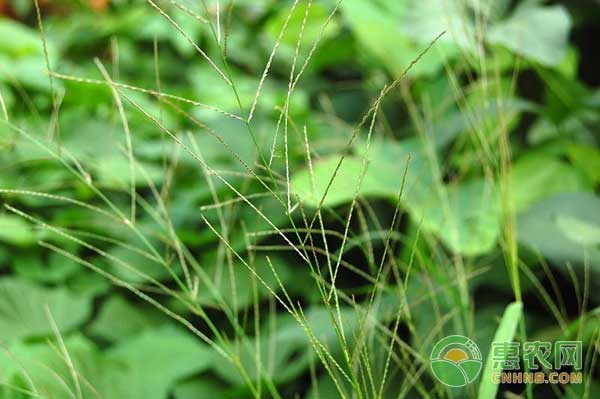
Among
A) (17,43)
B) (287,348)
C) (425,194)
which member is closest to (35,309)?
(287,348)

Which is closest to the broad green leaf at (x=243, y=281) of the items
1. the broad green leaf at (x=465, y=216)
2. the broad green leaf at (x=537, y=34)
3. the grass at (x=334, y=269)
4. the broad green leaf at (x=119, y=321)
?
the grass at (x=334, y=269)

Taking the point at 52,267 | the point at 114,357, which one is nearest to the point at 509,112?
the point at 114,357

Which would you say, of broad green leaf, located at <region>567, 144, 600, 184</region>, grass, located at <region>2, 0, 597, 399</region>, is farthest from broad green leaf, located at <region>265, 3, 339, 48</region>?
broad green leaf, located at <region>567, 144, 600, 184</region>

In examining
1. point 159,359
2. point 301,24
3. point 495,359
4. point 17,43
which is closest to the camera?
point 495,359

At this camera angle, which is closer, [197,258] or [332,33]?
[197,258]

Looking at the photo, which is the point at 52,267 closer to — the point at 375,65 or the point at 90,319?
the point at 90,319

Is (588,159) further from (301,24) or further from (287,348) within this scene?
(301,24)
